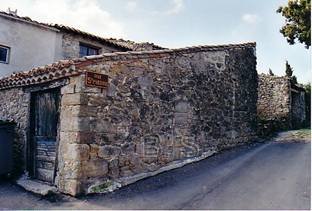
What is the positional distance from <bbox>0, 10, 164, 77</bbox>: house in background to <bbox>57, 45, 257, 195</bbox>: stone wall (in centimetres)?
545

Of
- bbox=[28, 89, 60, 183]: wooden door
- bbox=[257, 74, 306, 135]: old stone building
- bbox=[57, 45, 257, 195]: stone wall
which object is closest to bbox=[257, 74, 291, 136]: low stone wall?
bbox=[257, 74, 306, 135]: old stone building

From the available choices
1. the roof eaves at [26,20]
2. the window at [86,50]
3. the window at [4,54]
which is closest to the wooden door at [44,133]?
the window at [4,54]

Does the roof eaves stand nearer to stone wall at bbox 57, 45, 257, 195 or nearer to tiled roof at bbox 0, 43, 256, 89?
tiled roof at bbox 0, 43, 256, 89

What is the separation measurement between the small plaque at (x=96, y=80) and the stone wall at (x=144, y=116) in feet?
0.41

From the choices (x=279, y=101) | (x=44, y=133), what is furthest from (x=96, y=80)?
(x=279, y=101)

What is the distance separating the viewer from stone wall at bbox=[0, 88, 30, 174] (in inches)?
325

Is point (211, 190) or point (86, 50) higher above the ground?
point (86, 50)

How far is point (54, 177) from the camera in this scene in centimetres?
709

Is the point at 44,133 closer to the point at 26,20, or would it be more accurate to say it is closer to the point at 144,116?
the point at 144,116

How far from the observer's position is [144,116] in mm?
7742

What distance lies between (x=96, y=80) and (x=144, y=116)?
155 cm

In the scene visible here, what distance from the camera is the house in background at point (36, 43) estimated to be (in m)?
11.6

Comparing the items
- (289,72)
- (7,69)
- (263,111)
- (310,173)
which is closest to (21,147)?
(7,69)

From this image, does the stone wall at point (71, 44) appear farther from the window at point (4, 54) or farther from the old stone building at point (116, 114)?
the old stone building at point (116, 114)
